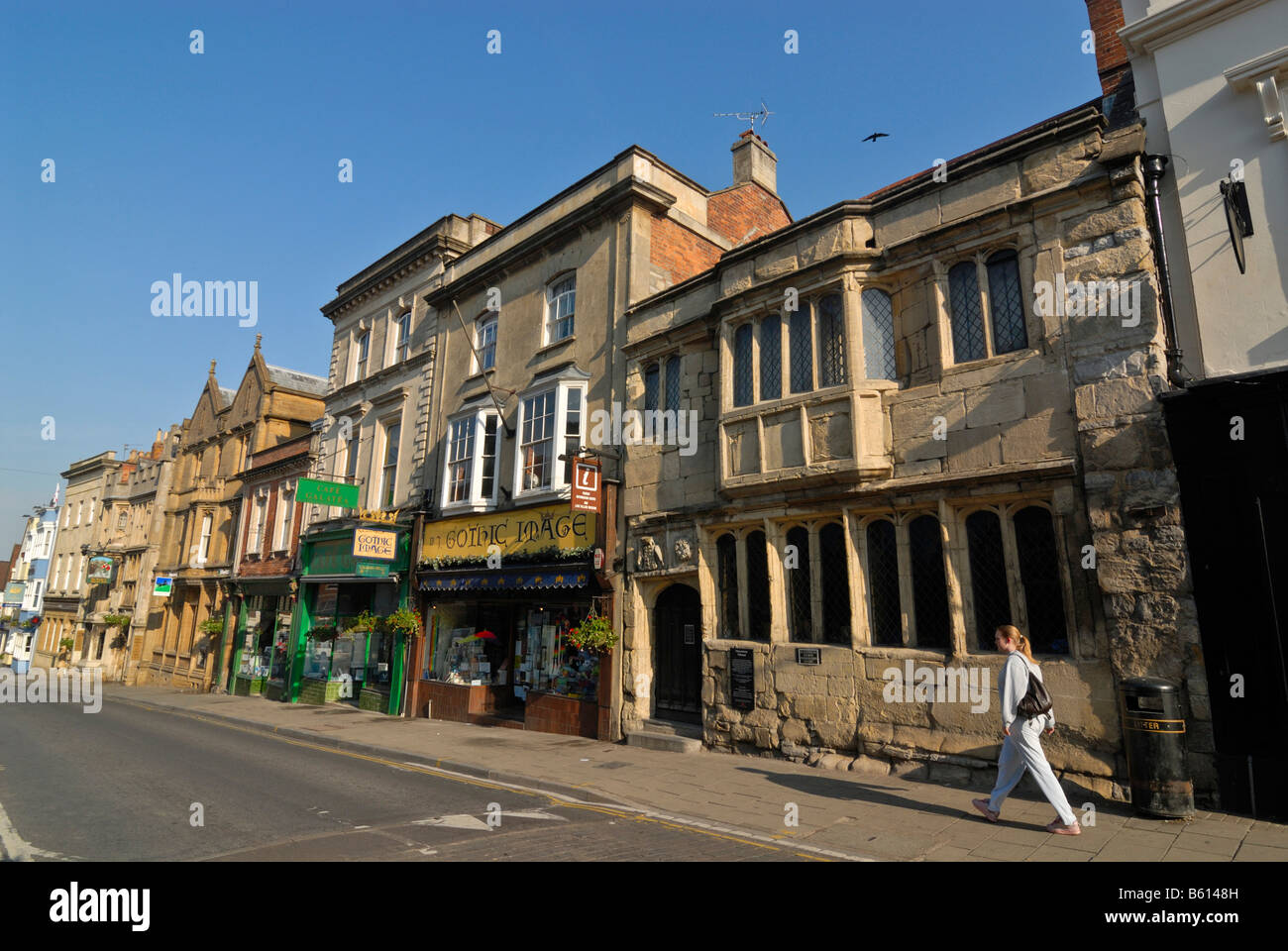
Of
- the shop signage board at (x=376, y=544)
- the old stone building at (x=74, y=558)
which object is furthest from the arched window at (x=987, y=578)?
the old stone building at (x=74, y=558)

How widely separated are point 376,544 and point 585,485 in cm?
738

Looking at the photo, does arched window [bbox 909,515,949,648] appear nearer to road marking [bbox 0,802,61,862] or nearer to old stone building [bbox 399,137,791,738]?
old stone building [bbox 399,137,791,738]

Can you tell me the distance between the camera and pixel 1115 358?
7504mm

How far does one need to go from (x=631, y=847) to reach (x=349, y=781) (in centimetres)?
505

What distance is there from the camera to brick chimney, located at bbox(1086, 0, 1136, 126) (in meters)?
8.83

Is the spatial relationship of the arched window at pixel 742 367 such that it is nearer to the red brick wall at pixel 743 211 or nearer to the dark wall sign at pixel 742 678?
the dark wall sign at pixel 742 678

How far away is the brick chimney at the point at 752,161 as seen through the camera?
17.3 metres

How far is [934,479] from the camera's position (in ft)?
28.3

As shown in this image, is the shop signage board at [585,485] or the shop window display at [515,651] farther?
the shop window display at [515,651]

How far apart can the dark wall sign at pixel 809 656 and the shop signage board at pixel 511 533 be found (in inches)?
189

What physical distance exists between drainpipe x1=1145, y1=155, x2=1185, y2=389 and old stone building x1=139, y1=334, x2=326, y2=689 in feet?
88.3

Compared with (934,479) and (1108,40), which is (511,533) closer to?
(934,479)
